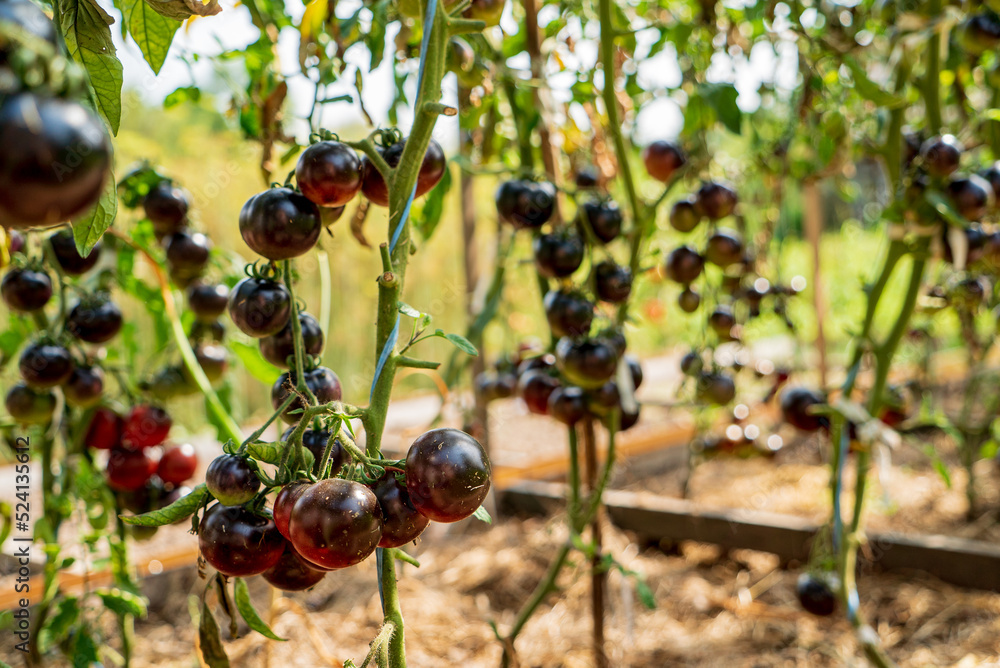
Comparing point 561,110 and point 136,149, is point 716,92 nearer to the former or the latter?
point 561,110

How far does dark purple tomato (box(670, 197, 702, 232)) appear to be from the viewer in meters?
1.20

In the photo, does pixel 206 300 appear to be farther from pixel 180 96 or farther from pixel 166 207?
pixel 180 96

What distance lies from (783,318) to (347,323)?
10.1 ft

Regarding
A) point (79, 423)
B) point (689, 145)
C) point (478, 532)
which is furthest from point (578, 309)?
point (478, 532)

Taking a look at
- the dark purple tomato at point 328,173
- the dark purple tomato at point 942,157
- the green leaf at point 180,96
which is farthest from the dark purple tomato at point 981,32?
the green leaf at point 180,96

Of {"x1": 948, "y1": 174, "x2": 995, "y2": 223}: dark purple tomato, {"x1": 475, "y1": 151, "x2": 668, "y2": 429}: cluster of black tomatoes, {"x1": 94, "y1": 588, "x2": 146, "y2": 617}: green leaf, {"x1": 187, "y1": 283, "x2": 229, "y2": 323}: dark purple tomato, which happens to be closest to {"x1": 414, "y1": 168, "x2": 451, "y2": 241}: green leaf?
{"x1": 475, "y1": 151, "x2": 668, "y2": 429}: cluster of black tomatoes

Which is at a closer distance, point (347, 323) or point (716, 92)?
point (716, 92)

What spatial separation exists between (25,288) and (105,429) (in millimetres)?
315

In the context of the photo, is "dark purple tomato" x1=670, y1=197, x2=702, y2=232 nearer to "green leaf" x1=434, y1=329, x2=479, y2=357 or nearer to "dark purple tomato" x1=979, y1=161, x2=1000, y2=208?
"dark purple tomato" x1=979, y1=161, x2=1000, y2=208

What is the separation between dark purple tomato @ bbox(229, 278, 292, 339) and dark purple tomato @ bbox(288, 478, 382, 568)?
22 centimetres

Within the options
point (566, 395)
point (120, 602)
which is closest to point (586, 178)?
point (566, 395)

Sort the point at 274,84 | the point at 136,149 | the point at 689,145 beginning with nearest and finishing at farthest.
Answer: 1. the point at 274,84
2. the point at 689,145
3. the point at 136,149

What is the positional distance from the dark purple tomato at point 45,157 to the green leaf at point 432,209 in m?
0.80

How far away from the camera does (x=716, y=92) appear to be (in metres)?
0.99
